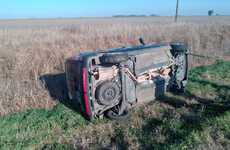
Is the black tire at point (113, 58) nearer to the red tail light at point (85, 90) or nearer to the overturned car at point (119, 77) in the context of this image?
the overturned car at point (119, 77)

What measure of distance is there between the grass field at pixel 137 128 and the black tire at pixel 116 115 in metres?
0.11

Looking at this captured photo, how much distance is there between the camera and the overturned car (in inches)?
166

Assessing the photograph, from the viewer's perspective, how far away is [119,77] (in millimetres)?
4488

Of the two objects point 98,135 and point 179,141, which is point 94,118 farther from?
point 179,141

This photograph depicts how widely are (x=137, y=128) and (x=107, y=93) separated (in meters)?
0.82

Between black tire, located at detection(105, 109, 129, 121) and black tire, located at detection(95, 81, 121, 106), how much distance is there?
28 cm

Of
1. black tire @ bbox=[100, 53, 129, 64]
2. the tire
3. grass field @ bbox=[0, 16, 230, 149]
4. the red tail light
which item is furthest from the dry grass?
the tire

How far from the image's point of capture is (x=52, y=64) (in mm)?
7848

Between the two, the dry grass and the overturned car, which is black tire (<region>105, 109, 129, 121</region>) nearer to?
the overturned car

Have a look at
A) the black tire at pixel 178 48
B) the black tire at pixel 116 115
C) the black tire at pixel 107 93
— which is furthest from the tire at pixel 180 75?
the black tire at pixel 107 93

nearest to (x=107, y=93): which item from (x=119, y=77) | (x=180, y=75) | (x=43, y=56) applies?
(x=119, y=77)

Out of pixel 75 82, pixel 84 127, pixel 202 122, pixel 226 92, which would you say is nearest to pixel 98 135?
pixel 84 127

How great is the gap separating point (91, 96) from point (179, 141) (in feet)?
5.44

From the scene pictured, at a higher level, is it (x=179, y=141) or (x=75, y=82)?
(x=75, y=82)
